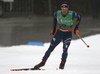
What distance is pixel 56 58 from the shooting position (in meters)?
8.43

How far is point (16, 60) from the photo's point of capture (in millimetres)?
8070

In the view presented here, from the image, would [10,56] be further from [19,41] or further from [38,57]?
[19,41]

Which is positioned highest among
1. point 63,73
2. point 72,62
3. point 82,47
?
point 63,73

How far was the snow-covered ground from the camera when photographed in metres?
6.48

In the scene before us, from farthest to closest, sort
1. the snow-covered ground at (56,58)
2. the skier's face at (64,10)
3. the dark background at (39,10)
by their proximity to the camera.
→ the dark background at (39,10)
the snow-covered ground at (56,58)
the skier's face at (64,10)

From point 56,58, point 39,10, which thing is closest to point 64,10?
point 56,58

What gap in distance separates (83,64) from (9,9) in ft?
53.0

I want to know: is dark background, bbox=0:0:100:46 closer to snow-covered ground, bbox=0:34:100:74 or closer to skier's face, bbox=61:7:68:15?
snow-covered ground, bbox=0:34:100:74


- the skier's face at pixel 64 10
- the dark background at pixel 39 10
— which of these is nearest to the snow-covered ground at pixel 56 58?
the skier's face at pixel 64 10

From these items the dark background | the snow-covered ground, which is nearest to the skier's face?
the snow-covered ground

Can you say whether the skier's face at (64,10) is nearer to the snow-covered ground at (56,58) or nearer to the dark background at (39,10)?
the snow-covered ground at (56,58)

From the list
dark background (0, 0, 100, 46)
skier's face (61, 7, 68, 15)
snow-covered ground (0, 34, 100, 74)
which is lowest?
dark background (0, 0, 100, 46)

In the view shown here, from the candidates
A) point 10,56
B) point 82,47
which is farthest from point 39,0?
point 10,56

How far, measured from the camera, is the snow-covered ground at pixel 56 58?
21.3 feet
